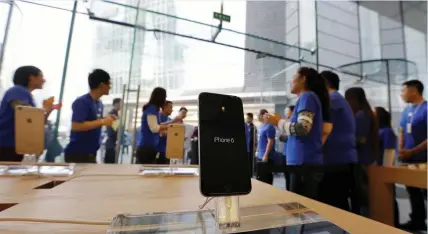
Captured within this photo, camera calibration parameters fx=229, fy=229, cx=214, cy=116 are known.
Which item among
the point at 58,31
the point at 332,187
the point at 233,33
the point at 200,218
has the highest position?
the point at 233,33

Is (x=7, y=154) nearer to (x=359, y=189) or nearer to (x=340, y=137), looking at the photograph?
(x=340, y=137)

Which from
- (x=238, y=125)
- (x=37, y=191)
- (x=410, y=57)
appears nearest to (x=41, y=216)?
(x=37, y=191)

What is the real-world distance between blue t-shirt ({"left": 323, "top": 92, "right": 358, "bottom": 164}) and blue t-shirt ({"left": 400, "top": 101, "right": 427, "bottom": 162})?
902 mm

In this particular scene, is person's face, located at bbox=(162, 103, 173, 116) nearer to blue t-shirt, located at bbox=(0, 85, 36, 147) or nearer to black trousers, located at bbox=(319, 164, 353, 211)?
blue t-shirt, located at bbox=(0, 85, 36, 147)

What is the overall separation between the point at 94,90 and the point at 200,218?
128 cm

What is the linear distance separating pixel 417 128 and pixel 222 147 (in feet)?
7.00

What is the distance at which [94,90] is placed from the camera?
1396mm

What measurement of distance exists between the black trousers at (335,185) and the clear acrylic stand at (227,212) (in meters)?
1.03

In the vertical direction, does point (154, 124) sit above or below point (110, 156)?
above

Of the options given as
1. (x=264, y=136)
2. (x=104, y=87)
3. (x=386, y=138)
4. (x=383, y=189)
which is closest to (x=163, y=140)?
(x=104, y=87)

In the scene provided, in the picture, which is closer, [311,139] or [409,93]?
[311,139]

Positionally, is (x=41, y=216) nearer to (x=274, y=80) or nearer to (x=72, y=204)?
(x=72, y=204)

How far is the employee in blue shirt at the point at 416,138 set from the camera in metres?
1.76

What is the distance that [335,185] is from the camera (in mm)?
1263
